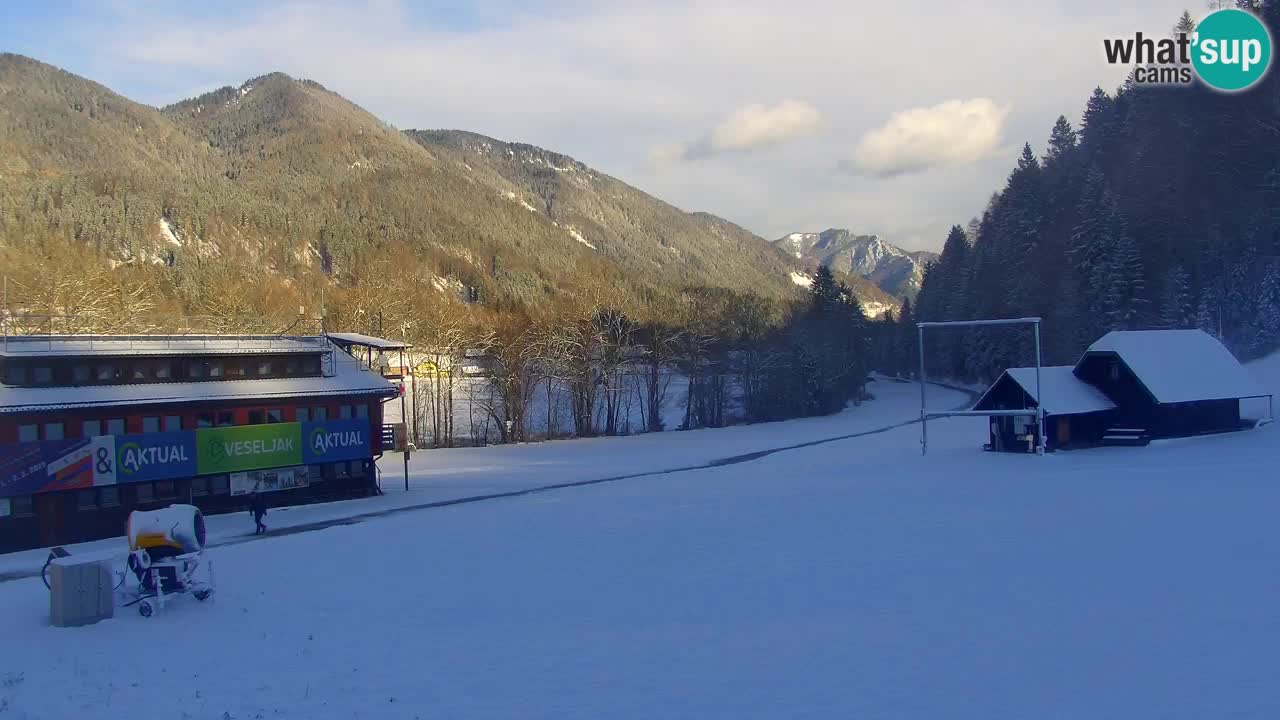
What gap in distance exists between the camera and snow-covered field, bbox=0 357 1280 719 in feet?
44.0

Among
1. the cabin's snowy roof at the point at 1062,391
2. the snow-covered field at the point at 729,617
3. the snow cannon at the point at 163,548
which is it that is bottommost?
the snow-covered field at the point at 729,617

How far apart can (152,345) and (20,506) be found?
765 centimetres

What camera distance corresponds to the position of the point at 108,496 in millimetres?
32281

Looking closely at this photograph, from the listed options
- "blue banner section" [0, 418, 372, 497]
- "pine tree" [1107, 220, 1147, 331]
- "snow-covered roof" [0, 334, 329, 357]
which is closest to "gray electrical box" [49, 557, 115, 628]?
"blue banner section" [0, 418, 372, 497]

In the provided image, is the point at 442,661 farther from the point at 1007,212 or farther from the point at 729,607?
the point at 1007,212

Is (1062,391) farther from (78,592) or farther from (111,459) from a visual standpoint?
(78,592)

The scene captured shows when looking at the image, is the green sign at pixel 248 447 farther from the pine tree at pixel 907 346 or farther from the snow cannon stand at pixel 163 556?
the pine tree at pixel 907 346

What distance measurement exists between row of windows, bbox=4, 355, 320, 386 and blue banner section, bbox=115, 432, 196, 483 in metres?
2.62

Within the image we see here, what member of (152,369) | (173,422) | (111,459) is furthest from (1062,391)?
(111,459)

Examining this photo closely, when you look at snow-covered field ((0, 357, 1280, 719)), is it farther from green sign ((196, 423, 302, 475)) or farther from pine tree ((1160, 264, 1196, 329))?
pine tree ((1160, 264, 1196, 329))

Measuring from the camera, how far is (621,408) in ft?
321

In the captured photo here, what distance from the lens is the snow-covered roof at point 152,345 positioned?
3272 cm

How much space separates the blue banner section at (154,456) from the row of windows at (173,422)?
333 millimetres

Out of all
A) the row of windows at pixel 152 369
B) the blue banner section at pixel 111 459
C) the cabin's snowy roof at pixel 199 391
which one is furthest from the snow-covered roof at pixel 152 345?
the blue banner section at pixel 111 459
